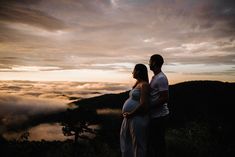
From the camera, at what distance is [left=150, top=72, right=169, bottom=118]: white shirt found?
5.85 m

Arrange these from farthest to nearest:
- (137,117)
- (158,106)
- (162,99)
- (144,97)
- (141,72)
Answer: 1. (137,117)
2. (141,72)
3. (144,97)
4. (158,106)
5. (162,99)

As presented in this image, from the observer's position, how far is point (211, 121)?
9.77 metres

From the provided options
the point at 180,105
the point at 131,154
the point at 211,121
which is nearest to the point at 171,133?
the point at 211,121

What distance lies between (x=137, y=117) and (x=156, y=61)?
Result: 148 cm

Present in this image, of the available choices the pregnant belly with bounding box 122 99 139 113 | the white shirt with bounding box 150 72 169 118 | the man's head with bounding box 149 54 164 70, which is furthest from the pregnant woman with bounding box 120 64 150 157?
the man's head with bounding box 149 54 164 70

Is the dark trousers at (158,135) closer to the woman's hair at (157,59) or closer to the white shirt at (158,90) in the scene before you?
the white shirt at (158,90)

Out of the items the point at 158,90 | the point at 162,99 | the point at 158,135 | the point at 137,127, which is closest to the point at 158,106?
the point at 162,99

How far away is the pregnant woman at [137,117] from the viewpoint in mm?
6062

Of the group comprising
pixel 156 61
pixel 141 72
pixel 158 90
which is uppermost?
pixel 156 61

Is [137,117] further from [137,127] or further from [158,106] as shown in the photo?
[158,106]

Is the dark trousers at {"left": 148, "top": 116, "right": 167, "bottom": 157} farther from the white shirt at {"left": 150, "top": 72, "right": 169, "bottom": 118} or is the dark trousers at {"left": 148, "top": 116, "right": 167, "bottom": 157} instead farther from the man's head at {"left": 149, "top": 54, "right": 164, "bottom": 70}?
the man's head at {"left": 149, "top": 54, "right": 164, "bottom": 70}

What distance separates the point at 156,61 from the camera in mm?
5953

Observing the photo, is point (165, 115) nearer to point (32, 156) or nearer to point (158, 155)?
point (158, 155)

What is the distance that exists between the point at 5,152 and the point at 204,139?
A: 777cm
